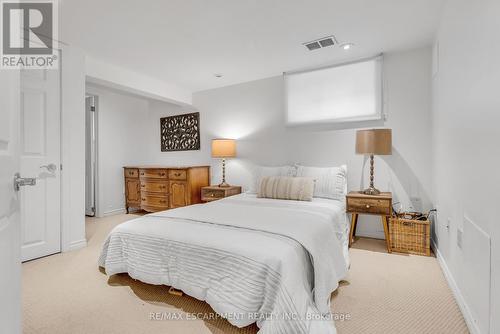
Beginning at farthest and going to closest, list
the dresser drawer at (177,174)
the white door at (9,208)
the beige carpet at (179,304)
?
1. the dresser drawer at (177,174)
2. the beige carpet at (179,304)
3. the white door at (9,208)

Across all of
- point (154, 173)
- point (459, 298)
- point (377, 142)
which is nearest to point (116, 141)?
point (154, 173)

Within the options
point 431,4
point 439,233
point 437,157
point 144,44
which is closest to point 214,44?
point 144,44

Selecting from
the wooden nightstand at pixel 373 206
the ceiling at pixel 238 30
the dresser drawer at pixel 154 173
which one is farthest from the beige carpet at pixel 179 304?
the ceiling at pixel 238 30

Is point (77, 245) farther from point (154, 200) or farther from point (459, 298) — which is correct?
point (459, 298)

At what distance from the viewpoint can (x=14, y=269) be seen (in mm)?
887

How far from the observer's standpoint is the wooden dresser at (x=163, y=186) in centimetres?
430

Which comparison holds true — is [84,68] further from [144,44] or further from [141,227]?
[141,227]

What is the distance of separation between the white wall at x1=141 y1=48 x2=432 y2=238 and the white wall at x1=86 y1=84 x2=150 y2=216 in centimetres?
72

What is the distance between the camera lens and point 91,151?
15.4 ft

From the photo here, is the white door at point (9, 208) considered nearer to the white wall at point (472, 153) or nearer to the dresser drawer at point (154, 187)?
the white wall at point (472, 153)

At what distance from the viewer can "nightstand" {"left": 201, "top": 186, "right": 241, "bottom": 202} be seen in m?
4.01

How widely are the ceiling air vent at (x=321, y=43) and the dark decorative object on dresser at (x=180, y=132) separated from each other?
2.47 meters

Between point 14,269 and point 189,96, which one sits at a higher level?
point 189,96

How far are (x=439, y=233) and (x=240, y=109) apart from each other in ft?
10.4
